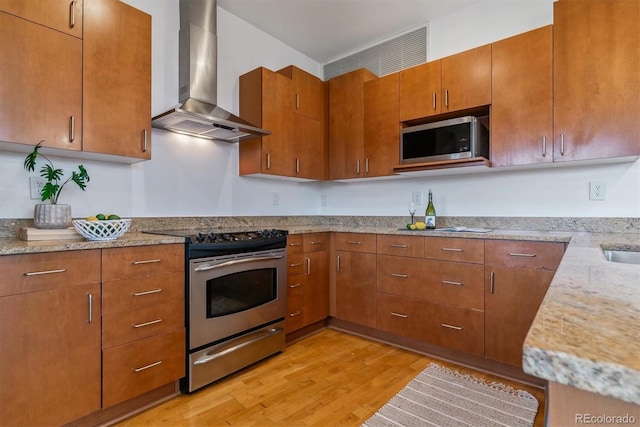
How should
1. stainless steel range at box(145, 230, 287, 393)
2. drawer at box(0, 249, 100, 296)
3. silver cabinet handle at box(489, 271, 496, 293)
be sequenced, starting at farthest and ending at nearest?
silver cabinet handle at box(489, 271, 496, 293) → stainless steel range at box(145, 230, 287, 393) → drawer at box(0, 249, 100, 296)

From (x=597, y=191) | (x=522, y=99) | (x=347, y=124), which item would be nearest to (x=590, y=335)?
(x=522, y=99)

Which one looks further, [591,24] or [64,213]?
[591,24]

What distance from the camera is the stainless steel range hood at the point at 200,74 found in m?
2.35

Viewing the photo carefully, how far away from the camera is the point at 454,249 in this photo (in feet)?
7.52

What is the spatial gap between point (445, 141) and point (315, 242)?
131cm

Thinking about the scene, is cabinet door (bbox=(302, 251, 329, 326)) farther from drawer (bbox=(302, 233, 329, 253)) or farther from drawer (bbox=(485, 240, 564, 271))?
drawer (bbox=(485, 240, 564, 271))

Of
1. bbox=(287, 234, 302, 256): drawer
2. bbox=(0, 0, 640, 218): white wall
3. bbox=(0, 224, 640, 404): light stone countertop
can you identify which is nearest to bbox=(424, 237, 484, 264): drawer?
bbox=(0, 0, 640, 218): white wall

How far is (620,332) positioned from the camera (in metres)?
0.42

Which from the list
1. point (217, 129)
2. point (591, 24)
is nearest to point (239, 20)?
point (217, 129)

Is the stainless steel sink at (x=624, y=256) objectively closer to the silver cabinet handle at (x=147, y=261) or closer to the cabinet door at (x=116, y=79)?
the silver cabinet handle at (x=147, y=261)

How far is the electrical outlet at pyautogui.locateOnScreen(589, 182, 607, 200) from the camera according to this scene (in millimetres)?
2234

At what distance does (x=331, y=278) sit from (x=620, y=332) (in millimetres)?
2615

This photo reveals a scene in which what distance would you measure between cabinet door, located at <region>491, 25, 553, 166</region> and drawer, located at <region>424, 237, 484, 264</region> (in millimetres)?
629

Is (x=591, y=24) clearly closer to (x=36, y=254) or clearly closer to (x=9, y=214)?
(x=36, y=254)
